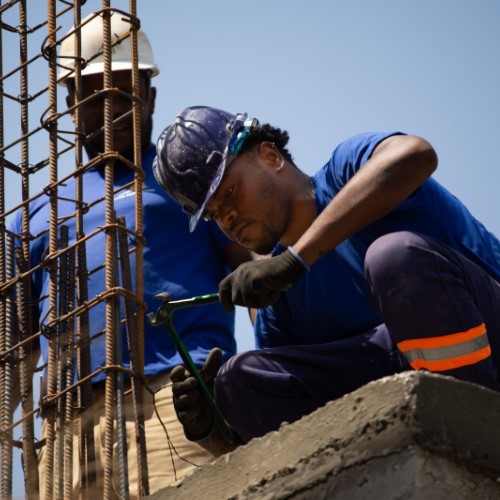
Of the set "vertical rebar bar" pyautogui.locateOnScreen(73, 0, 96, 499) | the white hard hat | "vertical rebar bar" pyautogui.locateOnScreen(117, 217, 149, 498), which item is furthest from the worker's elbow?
the white hard hat

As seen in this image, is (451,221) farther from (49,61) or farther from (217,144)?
(49,61)

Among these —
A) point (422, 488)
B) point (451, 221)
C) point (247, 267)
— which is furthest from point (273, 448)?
point (451, 221)

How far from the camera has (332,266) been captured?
464cm

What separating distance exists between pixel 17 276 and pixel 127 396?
0.67 meters

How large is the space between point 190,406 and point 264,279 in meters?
0.65

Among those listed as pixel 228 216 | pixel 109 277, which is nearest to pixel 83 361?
pixel 109 277

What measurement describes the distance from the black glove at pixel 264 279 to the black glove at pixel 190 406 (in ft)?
1.59

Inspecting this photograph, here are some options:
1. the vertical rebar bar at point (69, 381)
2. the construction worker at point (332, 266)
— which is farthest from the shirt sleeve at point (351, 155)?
the vertical rebar bar at point (69, 381)

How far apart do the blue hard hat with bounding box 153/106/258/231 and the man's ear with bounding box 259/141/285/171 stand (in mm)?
82

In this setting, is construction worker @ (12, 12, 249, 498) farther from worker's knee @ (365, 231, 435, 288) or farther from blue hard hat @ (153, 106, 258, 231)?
worker's knee @ (365, 231, 435, 288)

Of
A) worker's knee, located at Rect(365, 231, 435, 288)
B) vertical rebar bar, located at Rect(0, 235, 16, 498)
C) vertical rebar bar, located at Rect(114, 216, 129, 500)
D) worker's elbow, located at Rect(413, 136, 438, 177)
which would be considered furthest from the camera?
vertical rebar bar, located at Rect(0, 235, 16, 498)

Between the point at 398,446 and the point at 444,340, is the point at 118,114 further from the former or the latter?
the point at 398,446

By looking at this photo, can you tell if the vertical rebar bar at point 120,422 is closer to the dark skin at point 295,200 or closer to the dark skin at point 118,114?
the dark skin at point 295,200

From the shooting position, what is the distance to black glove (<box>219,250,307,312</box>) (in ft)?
13.9
